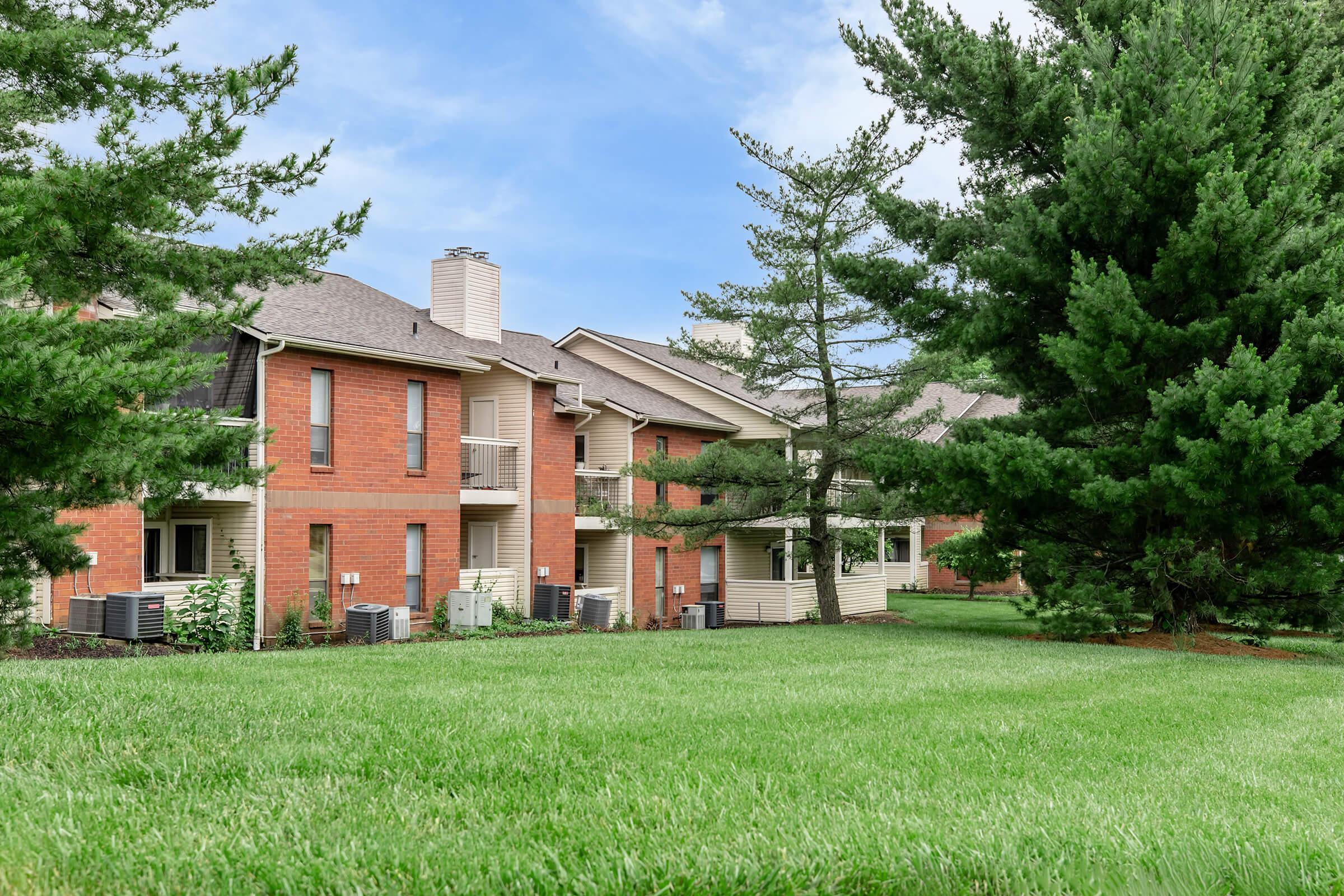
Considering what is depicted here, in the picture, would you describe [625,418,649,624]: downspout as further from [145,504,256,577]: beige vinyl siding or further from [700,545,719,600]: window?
[145,504,256,577]: beige vinyl siding

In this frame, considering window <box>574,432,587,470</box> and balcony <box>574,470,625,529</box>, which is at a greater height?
window <box>574,432,587,470</box>

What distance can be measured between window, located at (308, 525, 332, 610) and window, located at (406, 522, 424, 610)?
6.45 ft

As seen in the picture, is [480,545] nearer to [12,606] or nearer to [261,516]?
[261,516]

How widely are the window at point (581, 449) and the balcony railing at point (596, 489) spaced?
0.96 meters

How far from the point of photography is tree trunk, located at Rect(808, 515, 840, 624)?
24969 mm

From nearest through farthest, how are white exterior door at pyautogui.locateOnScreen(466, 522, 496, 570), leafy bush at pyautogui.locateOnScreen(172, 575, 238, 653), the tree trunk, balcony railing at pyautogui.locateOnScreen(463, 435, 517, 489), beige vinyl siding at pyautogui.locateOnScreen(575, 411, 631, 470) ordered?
leafy bush at pyautogui.locateOnScreen(172, 575, 238, 653)
the tree trunk
balcony railing at pyautogui.locateOnScreen(463, 435, 517, 489)
white exterior door at pyautogui.locateOnScreen(466, 522, 496, 570)
beige vinyl siding at pyautogui.locateOnScreen(575, 411, 631, 470)

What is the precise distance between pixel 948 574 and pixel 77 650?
33845 millimetres

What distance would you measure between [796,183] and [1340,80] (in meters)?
9.63

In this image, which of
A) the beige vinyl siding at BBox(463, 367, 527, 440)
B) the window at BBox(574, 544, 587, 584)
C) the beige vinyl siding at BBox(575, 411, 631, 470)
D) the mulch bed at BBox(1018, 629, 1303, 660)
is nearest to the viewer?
the mulch bed at BBox(1018, 629, 1303, 660)

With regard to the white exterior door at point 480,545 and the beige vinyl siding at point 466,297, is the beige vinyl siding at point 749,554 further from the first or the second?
the beige vinyl siding at point 466,297

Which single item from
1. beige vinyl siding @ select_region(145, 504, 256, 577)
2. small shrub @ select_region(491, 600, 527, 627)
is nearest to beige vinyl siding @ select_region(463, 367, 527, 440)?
small shrub @ select_region(491, 600, 527, 627)

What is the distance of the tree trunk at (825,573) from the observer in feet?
81.9

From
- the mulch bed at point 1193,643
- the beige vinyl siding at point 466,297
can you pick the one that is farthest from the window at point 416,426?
the mulch bed at point 1193,643

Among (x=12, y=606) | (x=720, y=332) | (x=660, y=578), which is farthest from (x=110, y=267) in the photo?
(x=720, y=332)
